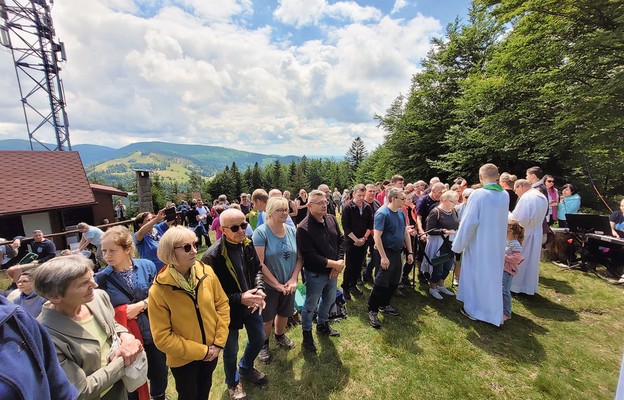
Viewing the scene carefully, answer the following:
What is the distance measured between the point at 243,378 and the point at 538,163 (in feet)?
56.1

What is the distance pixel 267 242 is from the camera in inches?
131

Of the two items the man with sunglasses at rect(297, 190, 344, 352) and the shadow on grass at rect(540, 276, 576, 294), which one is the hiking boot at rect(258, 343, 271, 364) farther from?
the shadow on grass at rect(540, 276, 576, 294)

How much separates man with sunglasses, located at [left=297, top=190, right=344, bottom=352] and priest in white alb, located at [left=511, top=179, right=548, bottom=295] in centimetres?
397

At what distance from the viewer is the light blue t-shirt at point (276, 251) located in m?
3.31

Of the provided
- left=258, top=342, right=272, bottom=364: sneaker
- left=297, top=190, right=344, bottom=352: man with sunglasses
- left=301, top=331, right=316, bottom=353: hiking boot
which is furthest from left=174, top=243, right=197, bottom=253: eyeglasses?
left=301, top=331, right=316, bottom=353: hiking boot

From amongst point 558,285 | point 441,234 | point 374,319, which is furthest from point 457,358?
point 558,285

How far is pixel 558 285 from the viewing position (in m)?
5.68

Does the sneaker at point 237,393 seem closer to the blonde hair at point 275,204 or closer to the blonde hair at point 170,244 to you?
the blonde hair at point 170,244

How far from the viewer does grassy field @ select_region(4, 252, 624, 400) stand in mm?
3076

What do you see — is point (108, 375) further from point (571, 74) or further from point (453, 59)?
point (453, 59)

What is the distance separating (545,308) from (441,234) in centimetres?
223

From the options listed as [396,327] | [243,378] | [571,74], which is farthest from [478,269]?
[571,74]

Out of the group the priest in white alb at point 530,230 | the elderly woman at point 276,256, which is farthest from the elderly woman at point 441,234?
the elderly woman at point 276,256

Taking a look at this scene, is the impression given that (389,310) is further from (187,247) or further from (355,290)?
(187,247)
